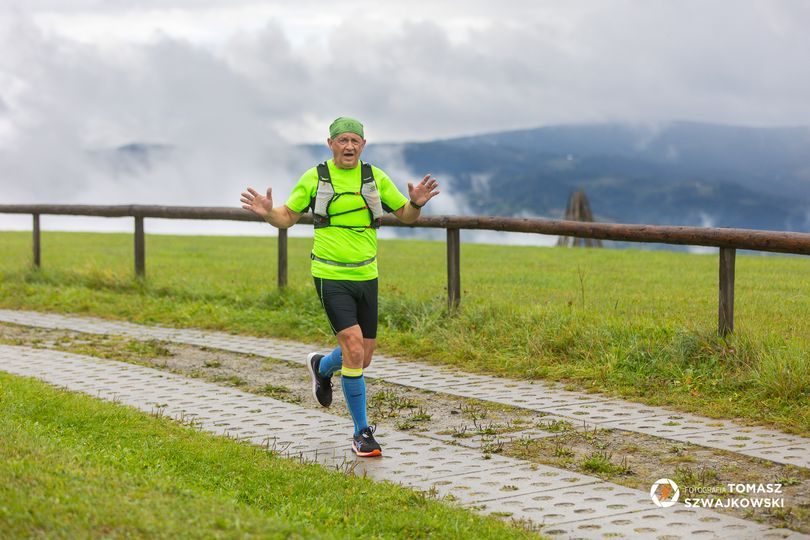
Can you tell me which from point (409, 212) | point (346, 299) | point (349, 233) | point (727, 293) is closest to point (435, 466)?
point (346, 299)

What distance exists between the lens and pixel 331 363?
8.07 metres

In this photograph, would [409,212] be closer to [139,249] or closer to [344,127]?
[344,127]

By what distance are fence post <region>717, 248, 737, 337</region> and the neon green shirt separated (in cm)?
339

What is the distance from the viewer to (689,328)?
31.7ft

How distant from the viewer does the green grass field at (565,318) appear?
8.71 meters

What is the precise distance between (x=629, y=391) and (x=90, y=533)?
206 inches

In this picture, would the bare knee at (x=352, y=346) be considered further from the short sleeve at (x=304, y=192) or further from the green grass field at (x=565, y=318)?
the green grass field at (x=565, y=318)

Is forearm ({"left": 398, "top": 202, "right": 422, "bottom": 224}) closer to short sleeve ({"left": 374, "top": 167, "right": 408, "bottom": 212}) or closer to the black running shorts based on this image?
short sleeve ({"left": 374, "top": 167, "right": 408, "bottom": 212})

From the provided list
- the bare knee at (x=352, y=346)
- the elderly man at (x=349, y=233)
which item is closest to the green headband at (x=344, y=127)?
the elderly man at (x=349, y=233)

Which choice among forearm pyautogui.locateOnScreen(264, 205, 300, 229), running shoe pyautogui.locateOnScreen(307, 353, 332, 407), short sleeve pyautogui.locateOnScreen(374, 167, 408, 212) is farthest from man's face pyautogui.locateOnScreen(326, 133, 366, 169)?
running shoe pyautogui.locateOnScreen(307, 353, 332, 407)

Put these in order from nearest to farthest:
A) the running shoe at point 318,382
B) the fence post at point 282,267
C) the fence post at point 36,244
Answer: the running shoe at point 318,382 < the fence post at point 282,267 < the fence post at point 36,244

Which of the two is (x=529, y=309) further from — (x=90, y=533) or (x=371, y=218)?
(x=90, y=533)

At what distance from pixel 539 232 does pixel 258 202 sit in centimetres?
447

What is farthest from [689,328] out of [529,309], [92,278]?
[92,278]
